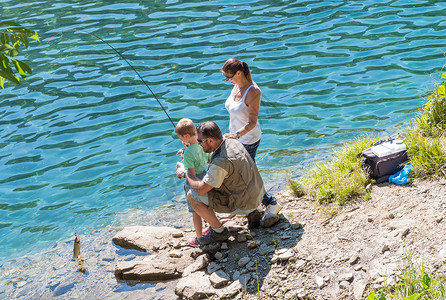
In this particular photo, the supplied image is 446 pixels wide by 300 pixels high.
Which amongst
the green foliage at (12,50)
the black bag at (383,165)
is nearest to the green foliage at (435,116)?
the black bag at (383,165)

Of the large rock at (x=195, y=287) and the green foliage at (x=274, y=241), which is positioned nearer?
the large rock at (x=195, y=287)

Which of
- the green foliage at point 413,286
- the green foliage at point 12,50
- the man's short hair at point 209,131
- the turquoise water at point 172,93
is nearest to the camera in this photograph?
the green foliage at point 12,50

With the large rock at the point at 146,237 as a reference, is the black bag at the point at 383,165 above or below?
above

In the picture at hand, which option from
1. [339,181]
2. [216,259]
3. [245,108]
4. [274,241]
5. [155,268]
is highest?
[245,108]

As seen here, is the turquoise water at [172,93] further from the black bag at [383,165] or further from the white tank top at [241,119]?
the black bag at [383,165]

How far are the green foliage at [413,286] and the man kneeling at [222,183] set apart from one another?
1638mm

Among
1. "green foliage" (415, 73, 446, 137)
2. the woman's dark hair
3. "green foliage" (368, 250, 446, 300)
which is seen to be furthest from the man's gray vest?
"green foliage" (415, 73, 446, 137)

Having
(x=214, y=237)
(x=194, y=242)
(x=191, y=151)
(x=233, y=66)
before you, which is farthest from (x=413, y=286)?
(x=233, y=66)

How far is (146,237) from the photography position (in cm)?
608

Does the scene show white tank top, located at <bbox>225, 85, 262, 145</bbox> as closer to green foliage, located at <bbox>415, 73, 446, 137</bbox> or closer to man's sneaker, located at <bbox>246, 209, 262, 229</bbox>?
man's sneaker, located at <bbox>246, 209, 262, 229</bbox>

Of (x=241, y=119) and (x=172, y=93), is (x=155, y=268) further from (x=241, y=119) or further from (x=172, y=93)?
(x=172, y=93)

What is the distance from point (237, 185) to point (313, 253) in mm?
973

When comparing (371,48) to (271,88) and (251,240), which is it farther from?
(251,240)

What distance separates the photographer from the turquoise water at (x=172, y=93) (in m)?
7.55
